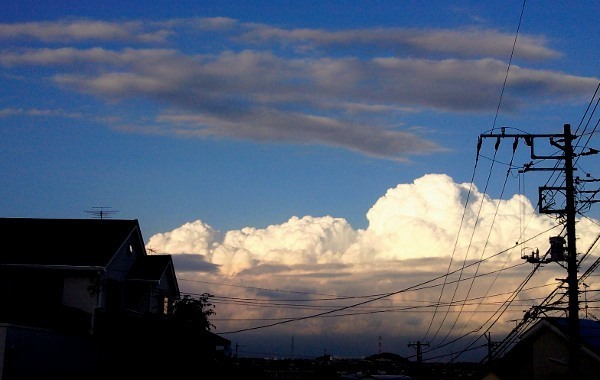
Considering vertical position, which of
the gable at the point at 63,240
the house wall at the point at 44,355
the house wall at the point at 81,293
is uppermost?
the gable at the point at 63,240

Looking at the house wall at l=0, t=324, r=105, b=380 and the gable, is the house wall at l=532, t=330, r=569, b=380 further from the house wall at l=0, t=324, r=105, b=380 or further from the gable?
the gable

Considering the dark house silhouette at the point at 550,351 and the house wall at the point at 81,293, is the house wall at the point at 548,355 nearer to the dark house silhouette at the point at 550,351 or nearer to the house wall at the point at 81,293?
the dark house silhouette at the point at 550,351

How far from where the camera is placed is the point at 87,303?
135 ft

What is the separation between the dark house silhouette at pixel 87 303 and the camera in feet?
119

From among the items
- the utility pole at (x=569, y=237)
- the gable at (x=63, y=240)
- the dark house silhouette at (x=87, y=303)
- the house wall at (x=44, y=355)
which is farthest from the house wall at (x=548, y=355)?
the gable at (x=63, y=240)

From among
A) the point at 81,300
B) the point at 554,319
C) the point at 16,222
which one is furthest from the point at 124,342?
the point at 554,319

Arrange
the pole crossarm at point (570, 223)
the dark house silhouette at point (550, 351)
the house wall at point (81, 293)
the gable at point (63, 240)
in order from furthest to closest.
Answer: the gable at point (63, 240)
the house wall at point (81, 293)
the dark house silhouette at point (550, 351)
the pole crossarm at point (570, 223)

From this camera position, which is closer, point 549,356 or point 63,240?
point 549,356

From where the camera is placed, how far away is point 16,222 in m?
46.6

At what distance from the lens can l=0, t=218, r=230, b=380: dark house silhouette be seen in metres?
36.3

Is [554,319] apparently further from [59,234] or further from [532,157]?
[59,234]

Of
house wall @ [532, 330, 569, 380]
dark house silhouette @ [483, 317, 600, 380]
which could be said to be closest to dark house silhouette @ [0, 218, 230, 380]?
dark house silhouette @ [483, 317, 600, 380]

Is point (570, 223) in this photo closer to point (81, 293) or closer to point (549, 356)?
point (549, 356)

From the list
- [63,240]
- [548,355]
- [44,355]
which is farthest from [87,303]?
[548,355]
